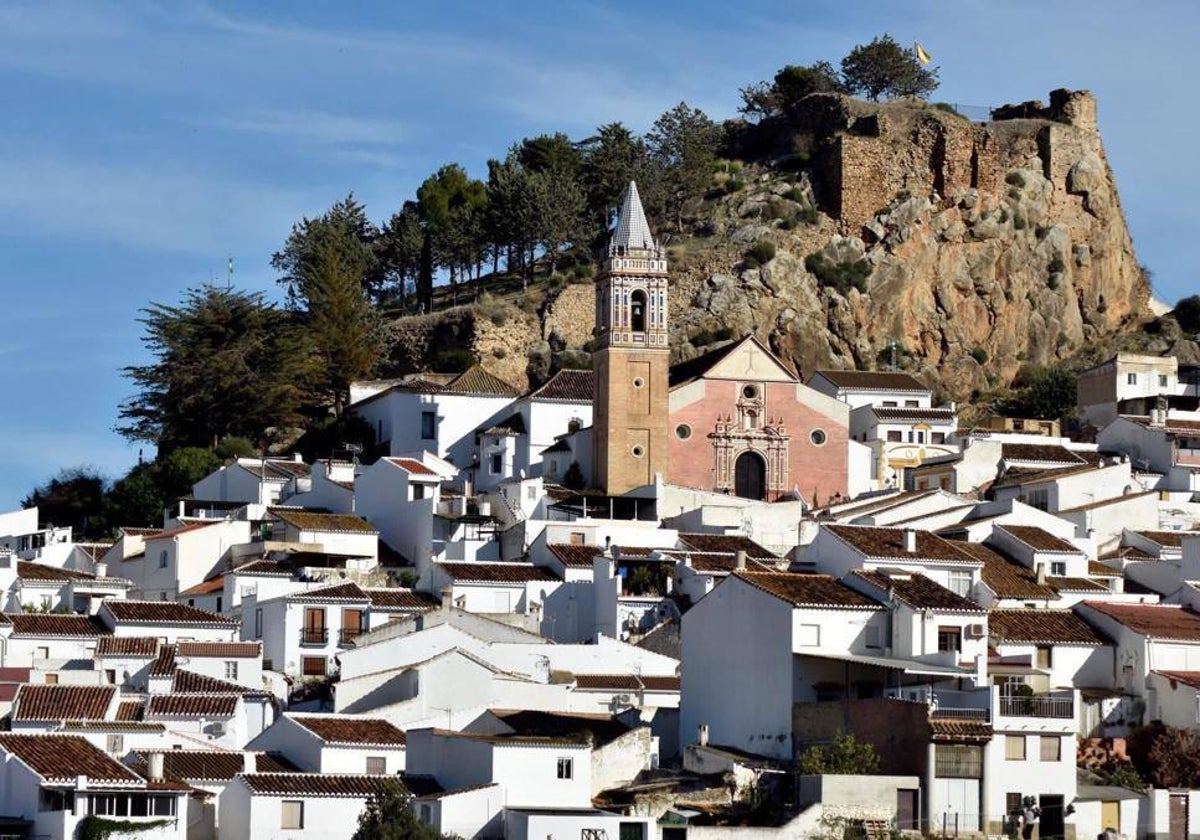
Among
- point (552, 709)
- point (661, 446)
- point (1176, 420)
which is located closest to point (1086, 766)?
point (552, 709)

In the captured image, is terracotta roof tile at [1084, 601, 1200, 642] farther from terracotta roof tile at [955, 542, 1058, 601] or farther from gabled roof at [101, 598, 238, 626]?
gabled roof at [101, 598, 238, 626]

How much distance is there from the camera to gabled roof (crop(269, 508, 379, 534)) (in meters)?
73.9

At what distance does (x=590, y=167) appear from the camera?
380ft

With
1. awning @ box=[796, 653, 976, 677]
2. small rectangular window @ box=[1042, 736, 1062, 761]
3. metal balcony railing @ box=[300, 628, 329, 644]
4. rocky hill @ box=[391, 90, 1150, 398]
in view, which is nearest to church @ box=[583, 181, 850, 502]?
rocky hill @ box=[391, 90, 1150, 398]

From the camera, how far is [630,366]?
84.8 meters

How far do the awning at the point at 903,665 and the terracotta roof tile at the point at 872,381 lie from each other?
43450mm

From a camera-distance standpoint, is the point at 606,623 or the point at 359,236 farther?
the point at 359,236

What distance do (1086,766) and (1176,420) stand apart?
3873cm

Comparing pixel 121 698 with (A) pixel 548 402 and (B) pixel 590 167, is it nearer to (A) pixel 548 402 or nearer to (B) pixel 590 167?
(A) pixel 548 402

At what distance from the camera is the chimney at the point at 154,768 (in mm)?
48441

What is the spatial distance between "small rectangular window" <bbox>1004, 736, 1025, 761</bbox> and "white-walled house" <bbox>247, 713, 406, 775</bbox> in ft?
37.6

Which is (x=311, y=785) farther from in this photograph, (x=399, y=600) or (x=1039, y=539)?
(x=1039, y=539)

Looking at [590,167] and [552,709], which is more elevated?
[590,167]

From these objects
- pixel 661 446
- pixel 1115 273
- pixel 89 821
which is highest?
pixel 1115 273
